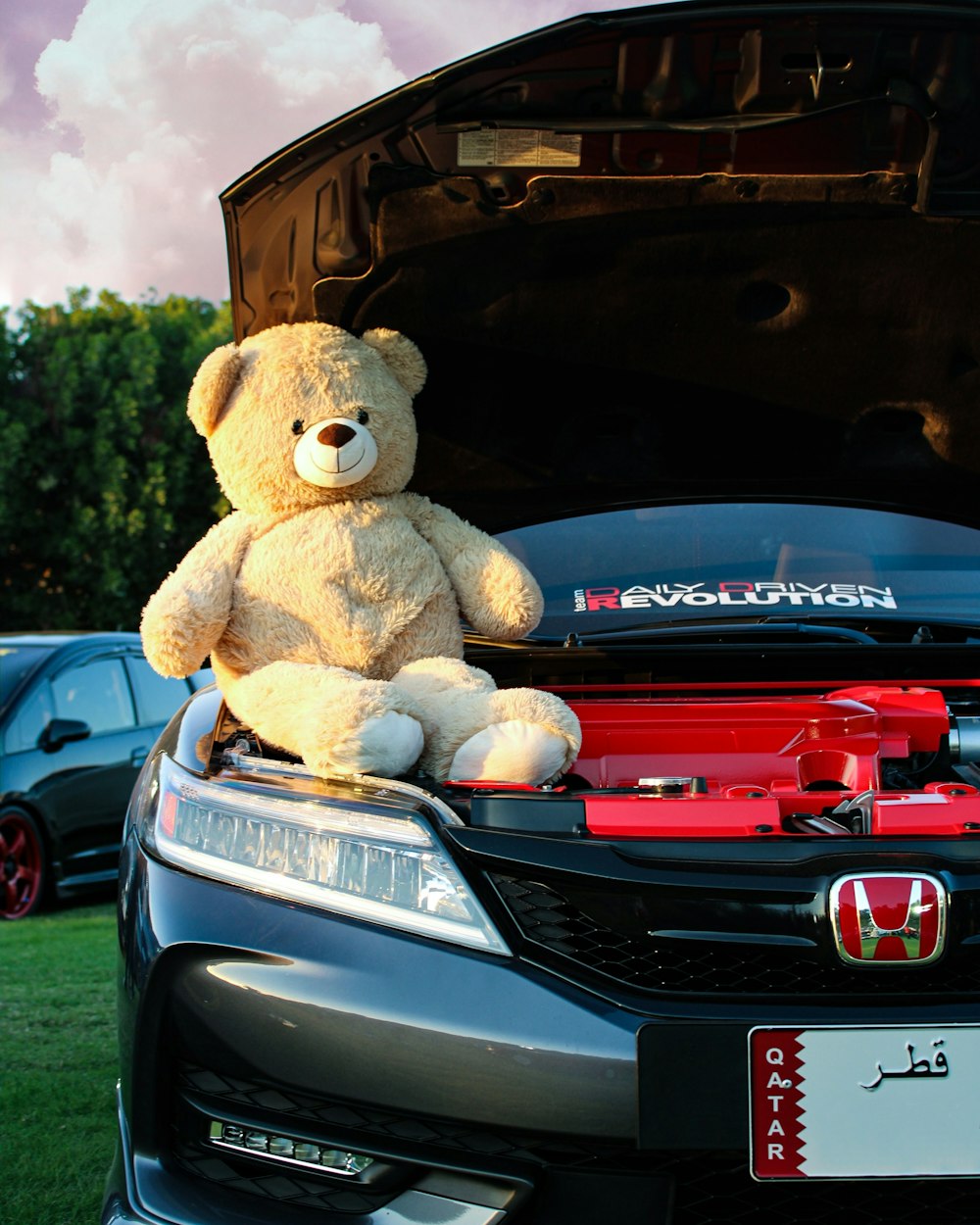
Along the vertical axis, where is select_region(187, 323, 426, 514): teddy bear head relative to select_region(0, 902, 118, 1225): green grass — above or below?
above

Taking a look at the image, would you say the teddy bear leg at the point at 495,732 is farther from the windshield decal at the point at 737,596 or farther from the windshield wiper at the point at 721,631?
the windshield decal at the point at 737,596

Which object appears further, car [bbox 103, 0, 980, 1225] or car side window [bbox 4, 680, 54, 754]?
car side window [bbox 4, 680, 54, 754]

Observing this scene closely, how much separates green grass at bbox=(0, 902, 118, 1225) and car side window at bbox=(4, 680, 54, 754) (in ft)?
4.99

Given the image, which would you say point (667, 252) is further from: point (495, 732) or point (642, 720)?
point (495, 732)

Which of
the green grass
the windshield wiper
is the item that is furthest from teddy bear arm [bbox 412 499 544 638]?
the green grass

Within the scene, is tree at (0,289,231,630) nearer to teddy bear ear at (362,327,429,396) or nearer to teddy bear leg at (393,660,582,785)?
teddy bear ear at (362,327,429,396)

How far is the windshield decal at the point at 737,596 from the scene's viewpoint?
3.05 metres

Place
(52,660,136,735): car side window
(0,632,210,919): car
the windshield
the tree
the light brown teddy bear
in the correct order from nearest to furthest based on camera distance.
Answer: the light brown teddy bear → the windshield → (0,632,210,919): car → (52,660,136,735): car side window → the tree

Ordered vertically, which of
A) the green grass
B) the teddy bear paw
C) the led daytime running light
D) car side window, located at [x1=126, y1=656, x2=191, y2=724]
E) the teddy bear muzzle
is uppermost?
the teddy bear muzzle

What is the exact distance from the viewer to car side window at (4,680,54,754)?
692 cm

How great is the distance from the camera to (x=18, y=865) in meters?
6.87

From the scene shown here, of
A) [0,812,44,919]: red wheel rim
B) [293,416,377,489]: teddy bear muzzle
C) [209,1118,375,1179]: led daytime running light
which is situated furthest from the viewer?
[0,812,44,919]: red wheel rim

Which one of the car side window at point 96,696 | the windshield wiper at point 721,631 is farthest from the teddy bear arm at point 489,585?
the car side window at point 96,696

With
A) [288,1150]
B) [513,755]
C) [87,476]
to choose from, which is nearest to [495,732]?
[513,755]
